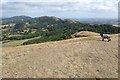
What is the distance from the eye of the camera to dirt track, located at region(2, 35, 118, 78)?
10336 millimetres

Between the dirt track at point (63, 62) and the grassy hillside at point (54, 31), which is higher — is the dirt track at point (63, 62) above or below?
above

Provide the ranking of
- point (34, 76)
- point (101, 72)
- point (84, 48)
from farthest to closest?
point (84, 48), point (101, 72), point (34, 76)

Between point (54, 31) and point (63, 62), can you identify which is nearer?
point (63, 62)

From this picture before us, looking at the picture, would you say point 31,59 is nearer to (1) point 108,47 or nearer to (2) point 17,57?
(2) point 17,57

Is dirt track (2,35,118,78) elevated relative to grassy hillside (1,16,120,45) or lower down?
elevated

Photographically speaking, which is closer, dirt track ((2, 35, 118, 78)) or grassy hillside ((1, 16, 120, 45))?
dirt track ((2, 35, 118, 78))

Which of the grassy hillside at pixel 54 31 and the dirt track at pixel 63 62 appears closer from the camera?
the dirt track at pixel 63 62

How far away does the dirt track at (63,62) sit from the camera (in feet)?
33.9

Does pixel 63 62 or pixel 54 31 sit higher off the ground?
pixel 63 62

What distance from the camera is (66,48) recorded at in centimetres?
1303

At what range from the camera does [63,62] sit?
11.3m

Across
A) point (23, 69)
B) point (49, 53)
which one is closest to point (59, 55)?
point (49, 53)

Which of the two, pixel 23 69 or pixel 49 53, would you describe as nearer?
pixel 23 69

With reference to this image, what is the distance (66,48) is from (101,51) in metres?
2.00
